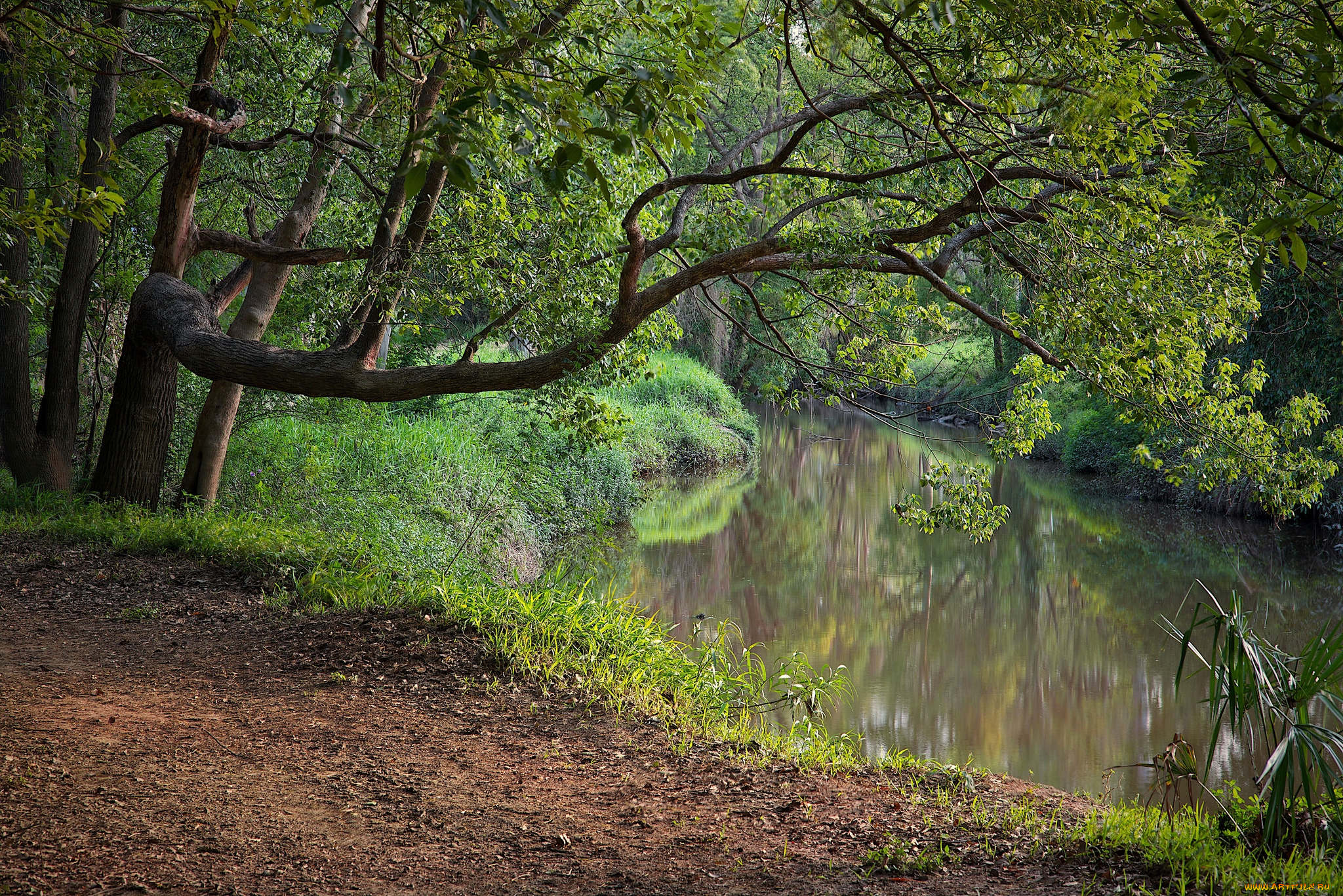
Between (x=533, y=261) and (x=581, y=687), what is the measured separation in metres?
3.48

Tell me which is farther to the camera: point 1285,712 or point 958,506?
point 958,506

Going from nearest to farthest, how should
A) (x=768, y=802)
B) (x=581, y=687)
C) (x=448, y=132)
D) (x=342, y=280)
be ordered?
(x=448, y=132) < (x=768, y=802) < (x=581, y=687) < (x=342, y=280)

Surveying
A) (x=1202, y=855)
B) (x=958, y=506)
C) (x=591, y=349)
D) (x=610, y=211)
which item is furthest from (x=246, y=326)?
(x=1202, y=855)

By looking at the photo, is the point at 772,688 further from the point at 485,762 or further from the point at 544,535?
the point at 544,535

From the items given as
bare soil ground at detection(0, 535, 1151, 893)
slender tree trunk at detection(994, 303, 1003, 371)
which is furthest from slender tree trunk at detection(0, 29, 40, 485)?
slender tree trunk at detection(994, 303, 1003, 371)

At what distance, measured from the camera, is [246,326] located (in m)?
8.15

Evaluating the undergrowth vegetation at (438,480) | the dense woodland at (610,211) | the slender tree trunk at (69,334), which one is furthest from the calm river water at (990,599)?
the slender tree trunk at (69,334)

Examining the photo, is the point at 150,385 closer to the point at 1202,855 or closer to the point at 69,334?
the point at 69,334

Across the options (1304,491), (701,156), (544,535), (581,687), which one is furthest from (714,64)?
(701,156)

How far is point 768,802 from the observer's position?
12.9 ft

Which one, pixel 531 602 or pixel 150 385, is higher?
pixel 150 385

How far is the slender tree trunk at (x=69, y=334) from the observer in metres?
8.07

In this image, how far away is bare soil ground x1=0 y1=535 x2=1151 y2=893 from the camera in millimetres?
3023

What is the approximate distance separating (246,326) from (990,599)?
29.4 feet
